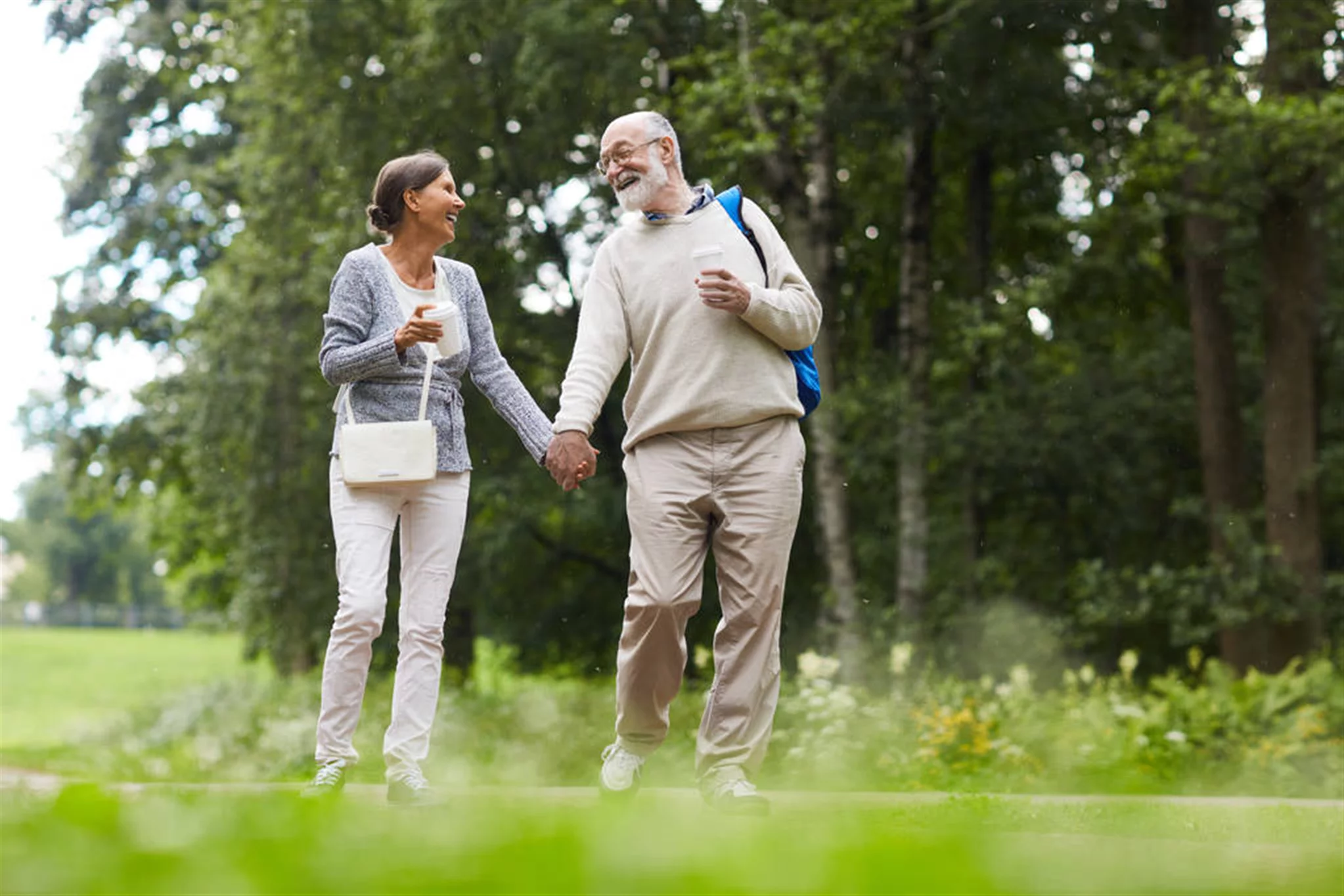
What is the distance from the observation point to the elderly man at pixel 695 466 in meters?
5.44

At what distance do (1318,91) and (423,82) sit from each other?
8.63m

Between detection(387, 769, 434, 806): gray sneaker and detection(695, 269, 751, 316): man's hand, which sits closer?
detection(387, 769, 434, 806): gray sneaker

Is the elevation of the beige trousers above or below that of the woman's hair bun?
below

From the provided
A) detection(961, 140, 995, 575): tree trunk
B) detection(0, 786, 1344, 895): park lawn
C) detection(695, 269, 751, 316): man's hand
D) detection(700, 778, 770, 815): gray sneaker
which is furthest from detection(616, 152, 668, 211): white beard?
detection(961, 140, 995, 575): tree trunk

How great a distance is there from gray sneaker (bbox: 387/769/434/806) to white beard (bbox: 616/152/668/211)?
1.87 m

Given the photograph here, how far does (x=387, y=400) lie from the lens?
5719 millimetres

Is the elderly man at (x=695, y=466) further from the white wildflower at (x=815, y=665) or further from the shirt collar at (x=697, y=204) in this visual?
the white wildflower at (x=815, y=665)

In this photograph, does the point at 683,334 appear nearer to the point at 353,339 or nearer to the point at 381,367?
the point at 381,367

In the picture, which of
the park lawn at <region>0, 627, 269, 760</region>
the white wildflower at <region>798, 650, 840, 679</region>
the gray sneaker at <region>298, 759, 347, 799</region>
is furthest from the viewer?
the park lawn at <region>0, 627, 269, 760</region>

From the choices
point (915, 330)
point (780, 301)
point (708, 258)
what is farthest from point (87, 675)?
point (780, 301)

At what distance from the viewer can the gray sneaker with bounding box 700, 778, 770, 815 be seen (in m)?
4.98

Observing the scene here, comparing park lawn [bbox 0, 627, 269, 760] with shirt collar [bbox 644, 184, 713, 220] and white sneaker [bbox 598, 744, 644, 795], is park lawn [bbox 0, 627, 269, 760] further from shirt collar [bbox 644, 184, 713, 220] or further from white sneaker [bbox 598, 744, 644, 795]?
shirt collar [bbox 644, 184, 713, 220]

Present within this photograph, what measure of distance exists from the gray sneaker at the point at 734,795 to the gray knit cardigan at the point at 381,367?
1168 mm

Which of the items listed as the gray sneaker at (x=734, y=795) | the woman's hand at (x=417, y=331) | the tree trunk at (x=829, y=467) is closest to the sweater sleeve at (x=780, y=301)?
the woman's hand at (x=417, y=331)
